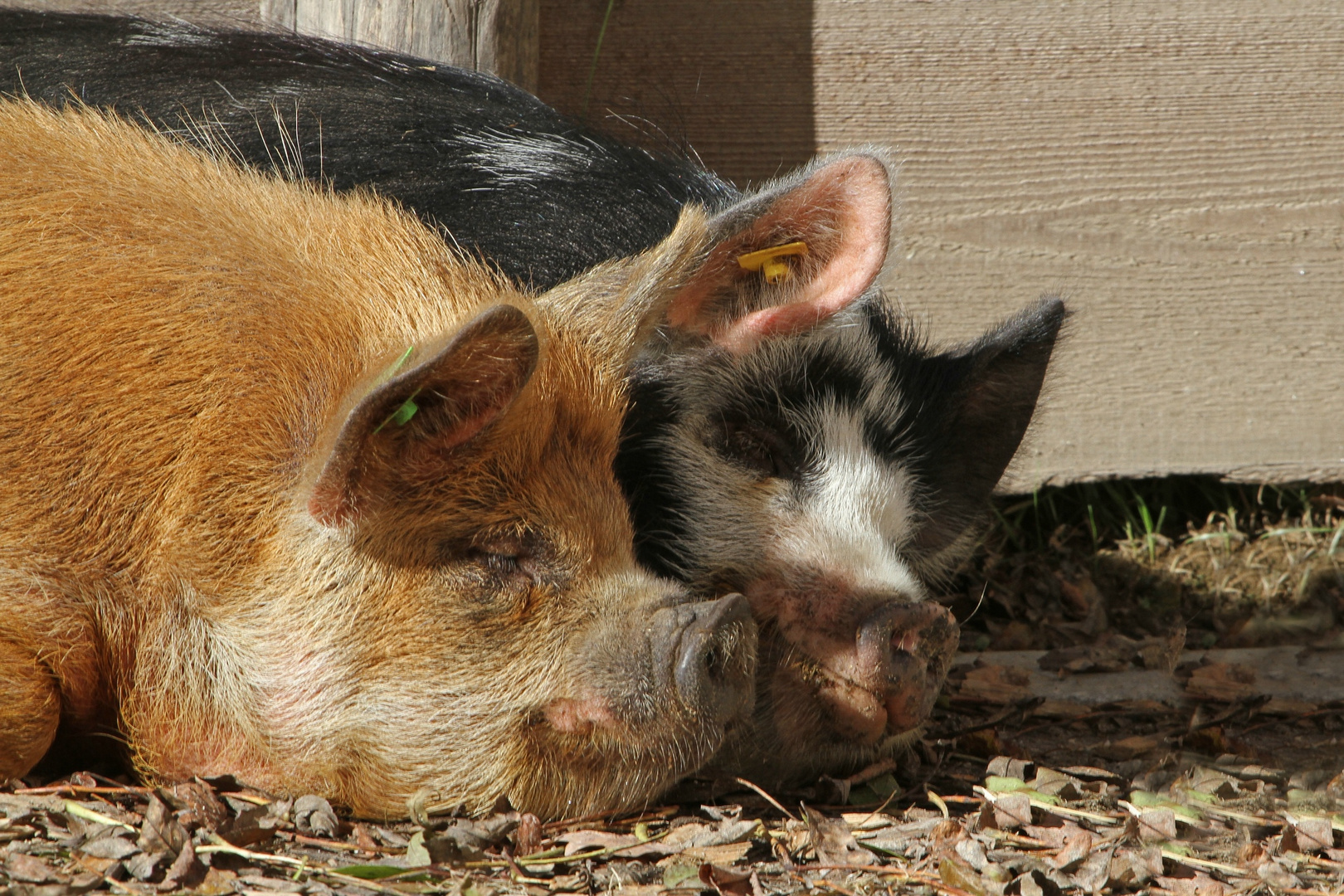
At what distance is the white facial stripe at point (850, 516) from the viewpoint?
2654 mm

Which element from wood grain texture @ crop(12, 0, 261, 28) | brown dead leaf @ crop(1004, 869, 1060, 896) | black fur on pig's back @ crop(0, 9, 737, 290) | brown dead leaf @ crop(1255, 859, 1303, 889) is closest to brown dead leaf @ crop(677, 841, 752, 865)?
brown dead leaf @ crop(1004, 869, 1060, 896)

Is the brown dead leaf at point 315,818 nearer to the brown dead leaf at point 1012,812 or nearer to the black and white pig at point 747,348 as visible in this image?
the black and white pig at point 747,348

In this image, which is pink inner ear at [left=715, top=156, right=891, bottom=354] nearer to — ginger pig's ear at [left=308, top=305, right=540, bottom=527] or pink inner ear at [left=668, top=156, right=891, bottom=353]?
pink inner ear at [left=668, top=156, right=891, bottom=353]

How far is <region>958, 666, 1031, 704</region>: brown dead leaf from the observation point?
3.28 meters

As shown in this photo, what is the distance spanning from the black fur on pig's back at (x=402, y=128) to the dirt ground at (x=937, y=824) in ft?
3.71

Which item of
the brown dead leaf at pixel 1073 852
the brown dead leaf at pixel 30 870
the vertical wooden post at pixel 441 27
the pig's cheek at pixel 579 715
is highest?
the vertical wooden post at pixel 441 27

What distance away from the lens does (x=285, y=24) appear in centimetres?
378

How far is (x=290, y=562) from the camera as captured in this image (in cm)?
215

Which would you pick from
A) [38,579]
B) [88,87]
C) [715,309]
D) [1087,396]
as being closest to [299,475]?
[38,579]

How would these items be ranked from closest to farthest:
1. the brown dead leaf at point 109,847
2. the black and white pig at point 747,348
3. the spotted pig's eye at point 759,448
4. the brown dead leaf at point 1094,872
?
1. the brown dead leaf at point 109,847
2. the brown dead leaf at point 1094,872
3. the black and white pig at point 747,348
4. the spotted pig's eye at point 759,448

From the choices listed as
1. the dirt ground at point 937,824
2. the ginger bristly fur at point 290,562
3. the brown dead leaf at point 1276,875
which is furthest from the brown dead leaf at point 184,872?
the brown dead leaf at point 1276,875

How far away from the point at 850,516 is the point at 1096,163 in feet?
6.41

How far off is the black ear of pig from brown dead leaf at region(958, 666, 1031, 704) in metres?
0.33

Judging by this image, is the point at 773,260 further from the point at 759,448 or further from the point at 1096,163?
the point at 1096,163
